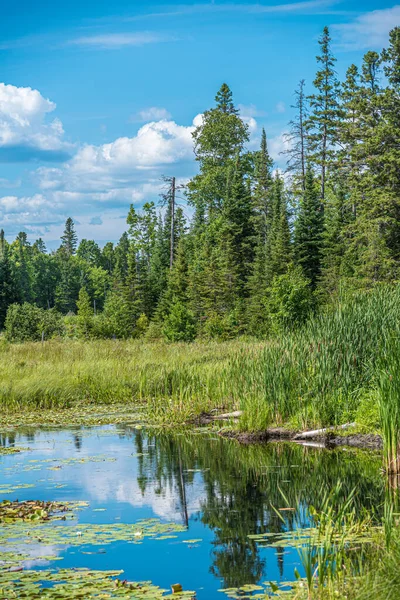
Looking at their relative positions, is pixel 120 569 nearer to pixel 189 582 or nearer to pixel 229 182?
pixel 189 582

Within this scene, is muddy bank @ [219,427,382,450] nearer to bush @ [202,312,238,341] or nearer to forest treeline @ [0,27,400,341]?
forest treeline @ [0,27,400,341]

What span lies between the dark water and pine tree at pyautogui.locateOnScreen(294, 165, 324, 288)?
2973 centimetres

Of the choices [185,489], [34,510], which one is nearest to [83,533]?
[34,510]

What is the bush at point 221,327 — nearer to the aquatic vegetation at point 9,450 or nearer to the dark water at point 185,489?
the dark water at point 185,489

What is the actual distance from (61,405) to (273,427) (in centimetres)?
608

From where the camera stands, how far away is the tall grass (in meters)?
13.4

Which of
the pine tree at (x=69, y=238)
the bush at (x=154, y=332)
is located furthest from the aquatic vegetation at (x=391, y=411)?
the pine tree at (x=69, y=238)

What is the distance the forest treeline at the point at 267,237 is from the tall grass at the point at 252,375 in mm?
13216

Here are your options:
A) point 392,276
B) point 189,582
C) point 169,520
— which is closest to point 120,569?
point 189,582

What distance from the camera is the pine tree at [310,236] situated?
1727 inches

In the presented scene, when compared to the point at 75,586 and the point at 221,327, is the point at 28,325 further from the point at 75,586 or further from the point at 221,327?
the point at 75,586

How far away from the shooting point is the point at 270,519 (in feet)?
28.7

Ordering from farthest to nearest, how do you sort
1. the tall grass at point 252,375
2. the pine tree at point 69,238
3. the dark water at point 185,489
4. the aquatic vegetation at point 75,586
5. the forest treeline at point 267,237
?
the pine tree at point 69,238 < the forest treeline at point 267,237 < the tall grass at point 252,375 < the dark water at point 185,489 < the aquatic vegetation at point 75,586

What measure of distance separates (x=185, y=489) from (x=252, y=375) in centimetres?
473
